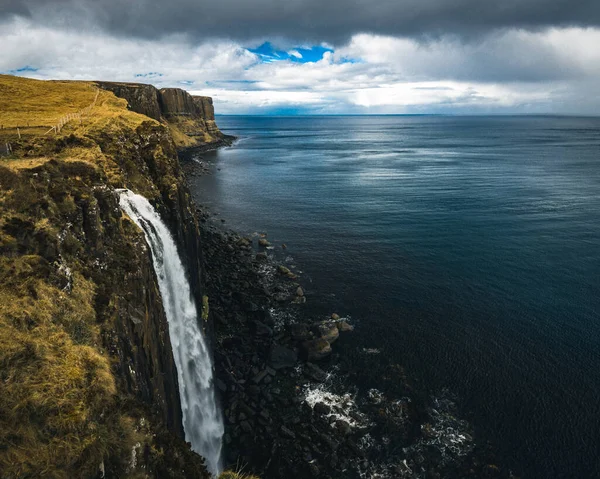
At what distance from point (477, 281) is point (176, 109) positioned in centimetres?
15556

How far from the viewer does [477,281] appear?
47.0m

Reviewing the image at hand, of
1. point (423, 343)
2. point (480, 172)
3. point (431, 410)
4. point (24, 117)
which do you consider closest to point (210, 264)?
point (24, 117)

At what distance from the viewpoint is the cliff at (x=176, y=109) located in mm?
127825

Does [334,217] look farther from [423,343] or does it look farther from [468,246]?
[423,343]

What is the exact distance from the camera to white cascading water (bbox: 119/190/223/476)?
25.1 metres

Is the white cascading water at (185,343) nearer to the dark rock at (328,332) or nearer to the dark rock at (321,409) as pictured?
the dark rock at (321,409)

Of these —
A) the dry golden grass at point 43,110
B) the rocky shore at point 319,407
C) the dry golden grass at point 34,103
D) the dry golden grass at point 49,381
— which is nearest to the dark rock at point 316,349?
the rocky shore at point 319,407

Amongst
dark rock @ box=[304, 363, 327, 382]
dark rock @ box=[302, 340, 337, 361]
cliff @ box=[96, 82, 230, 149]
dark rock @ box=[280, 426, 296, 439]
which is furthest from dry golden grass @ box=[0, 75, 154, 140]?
cliff @ box=[96, 82, 230, 149]

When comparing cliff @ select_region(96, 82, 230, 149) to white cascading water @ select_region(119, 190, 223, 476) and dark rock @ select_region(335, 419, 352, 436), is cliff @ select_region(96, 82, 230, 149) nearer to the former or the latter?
white cascading water @ select_region(119, 190, 223, 476)

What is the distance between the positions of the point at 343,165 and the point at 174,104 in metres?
82.0

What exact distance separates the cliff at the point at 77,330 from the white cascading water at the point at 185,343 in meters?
2.32

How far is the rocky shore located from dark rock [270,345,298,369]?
0.09 meters

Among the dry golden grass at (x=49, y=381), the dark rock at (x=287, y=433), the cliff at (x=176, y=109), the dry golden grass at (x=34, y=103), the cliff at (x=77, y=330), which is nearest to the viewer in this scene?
the dry golden grass at (x=49, y=381)

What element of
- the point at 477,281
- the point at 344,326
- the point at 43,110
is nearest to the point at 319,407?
the point at 344,326
